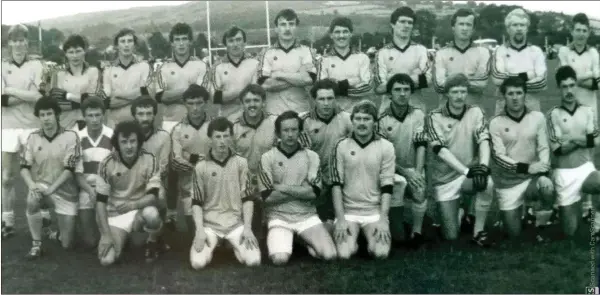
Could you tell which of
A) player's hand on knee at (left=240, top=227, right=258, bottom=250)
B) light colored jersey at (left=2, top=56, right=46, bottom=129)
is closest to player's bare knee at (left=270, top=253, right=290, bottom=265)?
player's hand on knee at (left=240, top=227, right=258, bottom=250)

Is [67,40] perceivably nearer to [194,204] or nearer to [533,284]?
[194,204]

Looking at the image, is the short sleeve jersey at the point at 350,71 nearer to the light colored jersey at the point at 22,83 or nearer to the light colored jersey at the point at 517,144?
the light colored jersey at the point at 517,144

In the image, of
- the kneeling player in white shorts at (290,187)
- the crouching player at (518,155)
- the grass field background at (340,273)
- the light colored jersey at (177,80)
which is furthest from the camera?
the light colored jersey at (177,80)

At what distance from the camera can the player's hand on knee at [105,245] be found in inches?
200

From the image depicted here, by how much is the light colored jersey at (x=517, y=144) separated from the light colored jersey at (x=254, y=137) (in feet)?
6.34

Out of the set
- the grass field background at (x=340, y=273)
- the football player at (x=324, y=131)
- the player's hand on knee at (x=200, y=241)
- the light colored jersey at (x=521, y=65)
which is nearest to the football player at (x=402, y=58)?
the football player at (x=324, y=131)

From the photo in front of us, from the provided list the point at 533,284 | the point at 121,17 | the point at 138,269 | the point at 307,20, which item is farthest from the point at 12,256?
the point at 533,284

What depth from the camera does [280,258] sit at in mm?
4988

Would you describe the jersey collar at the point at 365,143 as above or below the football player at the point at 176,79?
below

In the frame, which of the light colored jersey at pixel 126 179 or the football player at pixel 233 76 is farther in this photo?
the football player at pixel 233 76

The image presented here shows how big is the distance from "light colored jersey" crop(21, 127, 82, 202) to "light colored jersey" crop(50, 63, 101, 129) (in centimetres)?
56

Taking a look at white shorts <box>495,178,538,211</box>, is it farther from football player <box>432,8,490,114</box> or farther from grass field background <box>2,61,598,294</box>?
football player <box>432,8,490,114</box>

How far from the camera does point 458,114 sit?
567 centimetres

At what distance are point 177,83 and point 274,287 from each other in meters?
2.58
